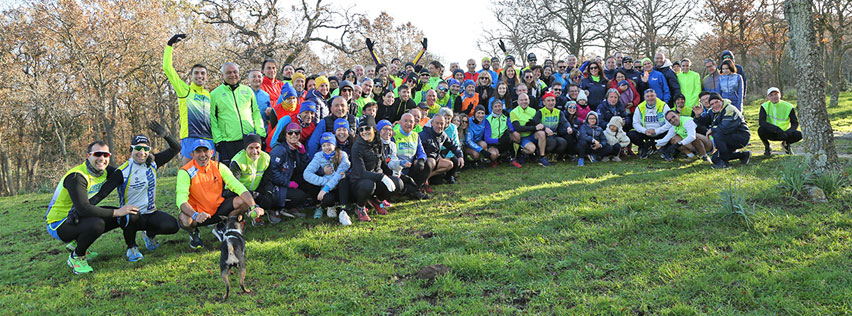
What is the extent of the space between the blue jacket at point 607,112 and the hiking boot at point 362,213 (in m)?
5.95

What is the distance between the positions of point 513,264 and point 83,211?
421 centimetres

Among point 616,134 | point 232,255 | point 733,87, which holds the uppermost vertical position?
point 733,87

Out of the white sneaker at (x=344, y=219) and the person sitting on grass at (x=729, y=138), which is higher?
the person sitting on grass at (x=729, y=138)

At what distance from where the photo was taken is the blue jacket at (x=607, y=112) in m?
9.84

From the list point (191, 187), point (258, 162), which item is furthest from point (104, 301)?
point (258, 162)

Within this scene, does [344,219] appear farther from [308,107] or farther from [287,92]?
[287,92]

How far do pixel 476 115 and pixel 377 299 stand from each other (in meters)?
6.10

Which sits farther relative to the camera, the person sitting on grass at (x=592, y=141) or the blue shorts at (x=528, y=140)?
the blue shorts at (x=528, y=140)

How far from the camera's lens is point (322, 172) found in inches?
253

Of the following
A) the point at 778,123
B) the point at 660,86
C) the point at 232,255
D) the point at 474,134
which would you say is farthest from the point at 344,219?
the point at 778,123

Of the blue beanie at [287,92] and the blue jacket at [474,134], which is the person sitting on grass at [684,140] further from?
the blue beanie at [287,92]

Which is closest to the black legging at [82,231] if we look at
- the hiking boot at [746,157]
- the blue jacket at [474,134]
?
the blue jacket at [474,134]

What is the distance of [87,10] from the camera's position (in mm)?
18859

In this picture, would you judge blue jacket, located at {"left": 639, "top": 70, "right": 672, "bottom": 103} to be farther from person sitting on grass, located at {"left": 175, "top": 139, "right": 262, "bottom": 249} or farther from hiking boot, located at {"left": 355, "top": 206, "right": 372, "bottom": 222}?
person sitting on grass, located at {"left": 175, "top": 139, "right": 262, "bottom": 249}
